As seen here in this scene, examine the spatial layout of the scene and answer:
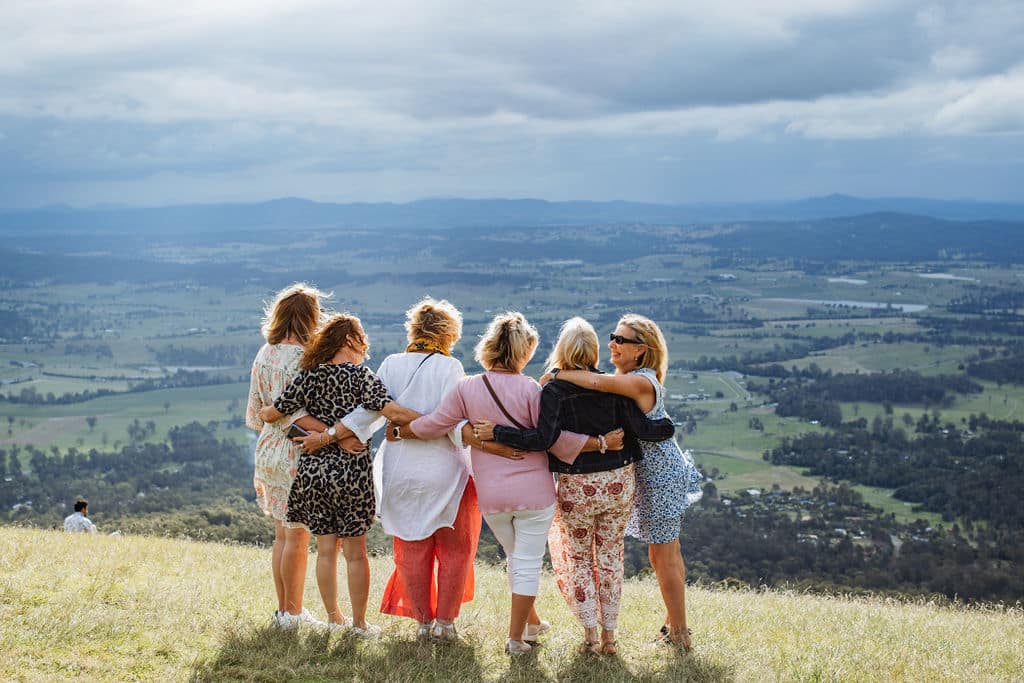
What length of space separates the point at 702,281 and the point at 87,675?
17430 centimetres

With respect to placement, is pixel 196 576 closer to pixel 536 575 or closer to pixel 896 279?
pixel 536 575

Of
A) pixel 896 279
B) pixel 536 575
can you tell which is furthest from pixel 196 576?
pixel 896 279

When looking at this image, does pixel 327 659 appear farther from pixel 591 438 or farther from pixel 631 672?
pixel 591 438

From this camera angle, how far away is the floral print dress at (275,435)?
599cm

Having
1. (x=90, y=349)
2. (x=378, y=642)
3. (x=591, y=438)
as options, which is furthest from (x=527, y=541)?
(x=90, y=349)

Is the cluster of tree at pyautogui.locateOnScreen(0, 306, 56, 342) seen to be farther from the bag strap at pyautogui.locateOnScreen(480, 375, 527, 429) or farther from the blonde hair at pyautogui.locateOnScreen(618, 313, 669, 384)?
the blonde hair at pyautogui.locateOnScreen(618, 313, 669, 384)

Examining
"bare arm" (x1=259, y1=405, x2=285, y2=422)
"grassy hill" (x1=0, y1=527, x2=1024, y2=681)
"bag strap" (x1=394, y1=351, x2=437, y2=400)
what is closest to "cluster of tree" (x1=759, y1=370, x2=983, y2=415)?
"grassy hill" (x1=0, y1=527, x2=1024, y2=681)

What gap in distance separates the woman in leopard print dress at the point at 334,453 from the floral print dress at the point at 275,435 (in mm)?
145

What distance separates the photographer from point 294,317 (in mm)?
6117

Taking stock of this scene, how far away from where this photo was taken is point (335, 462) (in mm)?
Answer: 5797

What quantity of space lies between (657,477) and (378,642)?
2.12m

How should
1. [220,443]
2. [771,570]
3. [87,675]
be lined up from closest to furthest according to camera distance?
[87,675] < [771,570] < [220,443]

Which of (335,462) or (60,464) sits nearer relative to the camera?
(335,462)

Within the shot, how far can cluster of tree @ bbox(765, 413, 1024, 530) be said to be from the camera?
48219 mm
